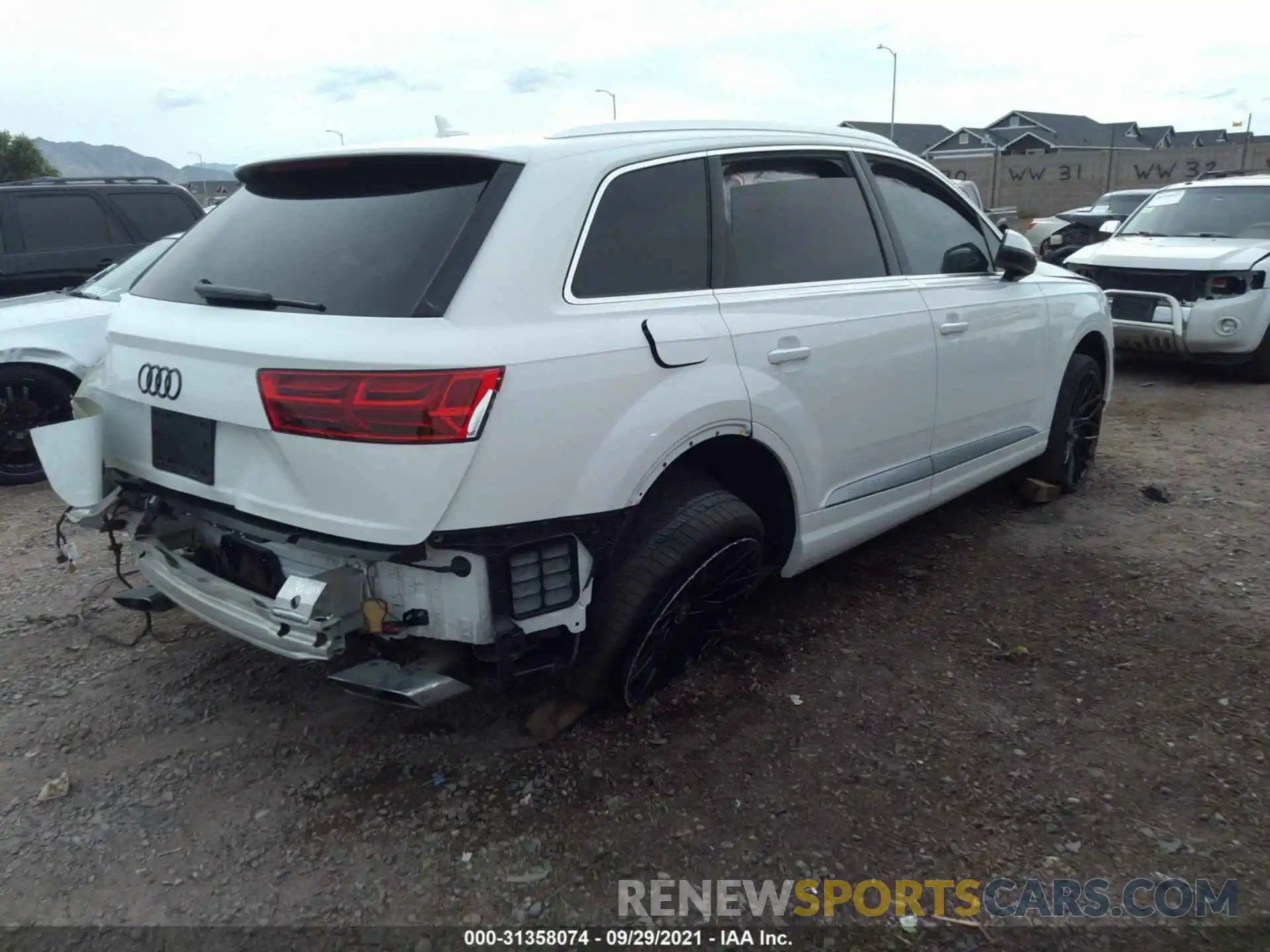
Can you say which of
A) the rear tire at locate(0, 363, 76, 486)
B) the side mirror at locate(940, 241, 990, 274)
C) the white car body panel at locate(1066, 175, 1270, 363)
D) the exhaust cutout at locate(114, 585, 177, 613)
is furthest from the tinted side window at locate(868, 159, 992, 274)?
the rear tire at locate(0, 363, 76, 486)

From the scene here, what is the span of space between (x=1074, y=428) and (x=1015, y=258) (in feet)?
4.20

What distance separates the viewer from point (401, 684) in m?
2.50

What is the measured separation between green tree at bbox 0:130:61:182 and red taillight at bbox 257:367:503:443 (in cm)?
5118

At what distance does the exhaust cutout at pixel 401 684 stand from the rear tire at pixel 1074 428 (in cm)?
360

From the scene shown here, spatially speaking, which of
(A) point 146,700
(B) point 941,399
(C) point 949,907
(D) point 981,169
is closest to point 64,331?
(A) point 146,700

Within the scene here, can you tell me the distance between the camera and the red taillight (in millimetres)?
2309

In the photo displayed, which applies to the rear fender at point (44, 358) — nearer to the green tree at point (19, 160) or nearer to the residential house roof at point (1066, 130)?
the green tree at point (19, 160)

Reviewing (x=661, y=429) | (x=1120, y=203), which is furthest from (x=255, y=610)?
(x=1120, y=203)

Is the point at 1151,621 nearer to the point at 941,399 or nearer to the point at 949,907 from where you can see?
the point at 941,399

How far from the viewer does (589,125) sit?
302cm

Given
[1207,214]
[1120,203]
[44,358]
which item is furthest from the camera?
[1120,203]

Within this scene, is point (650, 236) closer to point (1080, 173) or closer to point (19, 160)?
point (1080, 173)

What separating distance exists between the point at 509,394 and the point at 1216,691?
260 cm

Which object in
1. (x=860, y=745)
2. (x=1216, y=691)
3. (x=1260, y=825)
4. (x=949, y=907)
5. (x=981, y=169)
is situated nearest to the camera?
(x=949, y=907)
